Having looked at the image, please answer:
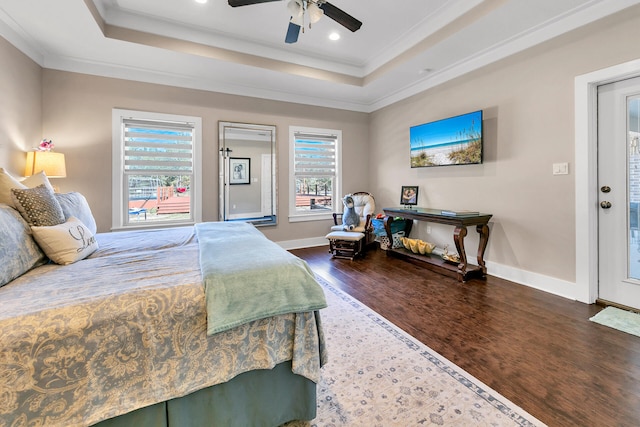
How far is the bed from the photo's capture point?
897 mm

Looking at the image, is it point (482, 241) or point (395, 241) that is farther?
point (395, 241)

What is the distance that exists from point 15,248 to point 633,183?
4.42 meters

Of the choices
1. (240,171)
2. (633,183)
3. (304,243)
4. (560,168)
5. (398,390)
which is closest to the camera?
(398,390)

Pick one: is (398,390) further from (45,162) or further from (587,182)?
(45,162)

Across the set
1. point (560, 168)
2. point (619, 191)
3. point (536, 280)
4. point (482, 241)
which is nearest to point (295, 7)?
point (560, 168)

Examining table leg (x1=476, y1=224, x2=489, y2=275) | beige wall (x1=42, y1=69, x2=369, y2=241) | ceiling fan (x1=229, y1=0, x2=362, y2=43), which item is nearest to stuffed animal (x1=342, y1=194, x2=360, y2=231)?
beige wall (x1=42, y1=69, x2=369, y2=241)

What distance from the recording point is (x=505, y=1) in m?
2.52

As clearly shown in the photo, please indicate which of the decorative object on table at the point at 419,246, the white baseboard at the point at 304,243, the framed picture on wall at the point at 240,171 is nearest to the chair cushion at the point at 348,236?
the decorative object on table at the point at 419,246

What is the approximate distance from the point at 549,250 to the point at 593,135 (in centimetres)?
119

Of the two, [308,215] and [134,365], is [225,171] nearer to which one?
[308,215]

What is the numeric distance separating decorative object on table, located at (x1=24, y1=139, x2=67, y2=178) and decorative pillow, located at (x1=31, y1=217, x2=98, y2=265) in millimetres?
2075

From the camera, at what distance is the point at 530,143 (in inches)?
122

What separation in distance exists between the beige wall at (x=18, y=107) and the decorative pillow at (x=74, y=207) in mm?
1556

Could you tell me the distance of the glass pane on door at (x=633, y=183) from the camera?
96.1 inches
